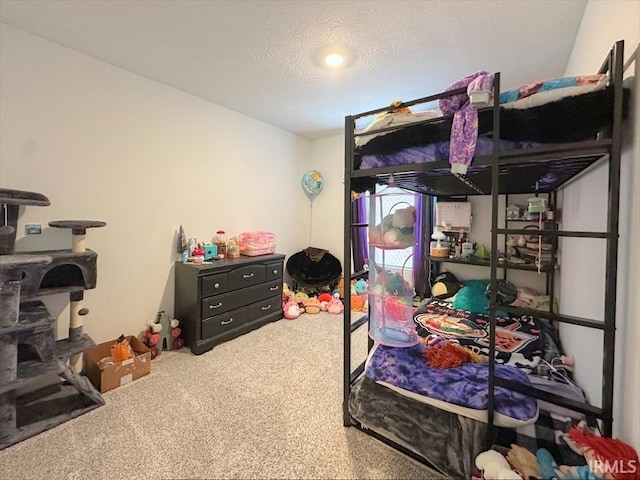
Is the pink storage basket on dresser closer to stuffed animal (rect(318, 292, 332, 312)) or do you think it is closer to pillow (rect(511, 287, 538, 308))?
stuffed animal (rect(318, 292, 332, 312))

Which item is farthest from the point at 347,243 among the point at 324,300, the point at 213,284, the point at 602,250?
the point at 324,300

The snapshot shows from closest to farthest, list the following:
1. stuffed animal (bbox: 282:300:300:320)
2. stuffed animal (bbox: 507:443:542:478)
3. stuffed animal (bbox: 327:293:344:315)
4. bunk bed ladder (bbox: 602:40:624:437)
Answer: bunk bed ladder (bbox: 602:40:624:437)
stuffed animal (bbox: 507:443:542:478)
stuffed animal (bbox: 282:300:300:320)
stuffed animal (bbox: 327:293:344:315)

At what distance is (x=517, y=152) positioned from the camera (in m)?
1.17

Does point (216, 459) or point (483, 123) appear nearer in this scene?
point (483, 123)

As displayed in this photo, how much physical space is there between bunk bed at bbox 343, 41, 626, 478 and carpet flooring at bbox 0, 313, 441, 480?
192 mm

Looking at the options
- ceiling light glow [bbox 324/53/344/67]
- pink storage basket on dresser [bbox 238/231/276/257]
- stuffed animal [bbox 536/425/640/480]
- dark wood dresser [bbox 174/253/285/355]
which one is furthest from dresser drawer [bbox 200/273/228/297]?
stuffed animal [bbox 536/425/640/480]

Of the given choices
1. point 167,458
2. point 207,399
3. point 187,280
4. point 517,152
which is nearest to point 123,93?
point 187,280

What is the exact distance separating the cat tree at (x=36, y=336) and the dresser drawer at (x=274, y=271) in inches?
65.5

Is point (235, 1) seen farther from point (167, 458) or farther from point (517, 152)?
point (167, 458)

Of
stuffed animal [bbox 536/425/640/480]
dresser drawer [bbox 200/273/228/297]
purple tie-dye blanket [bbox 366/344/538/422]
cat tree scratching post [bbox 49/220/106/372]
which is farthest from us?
dresser drawer [bbox 200/273/228/297]

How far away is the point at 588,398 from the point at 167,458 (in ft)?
7.47

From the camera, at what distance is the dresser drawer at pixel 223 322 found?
2717 mm

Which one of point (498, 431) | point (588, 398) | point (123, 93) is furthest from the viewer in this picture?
point (123, 93)

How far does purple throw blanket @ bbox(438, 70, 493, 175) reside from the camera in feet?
3.89
